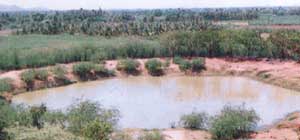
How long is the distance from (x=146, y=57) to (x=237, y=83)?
40.5 ft

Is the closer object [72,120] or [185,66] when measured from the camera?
[72,120]

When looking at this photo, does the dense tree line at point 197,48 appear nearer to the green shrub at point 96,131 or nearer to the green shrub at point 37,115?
the green shrub at point 37,115

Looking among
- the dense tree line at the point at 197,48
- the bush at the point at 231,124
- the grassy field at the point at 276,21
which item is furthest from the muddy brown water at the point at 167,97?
the grassy field at the point at 276,21

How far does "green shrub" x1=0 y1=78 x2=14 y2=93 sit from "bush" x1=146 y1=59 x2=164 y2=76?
13.8m

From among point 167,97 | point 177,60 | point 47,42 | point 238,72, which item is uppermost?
point 47,42

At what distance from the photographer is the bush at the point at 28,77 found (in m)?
41.9

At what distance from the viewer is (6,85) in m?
39.2

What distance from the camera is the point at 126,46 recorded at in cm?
5306

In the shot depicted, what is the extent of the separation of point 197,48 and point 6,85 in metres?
22.0

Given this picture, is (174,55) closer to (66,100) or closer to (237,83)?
(237,83)

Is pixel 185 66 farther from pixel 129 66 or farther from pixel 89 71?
pixel 89 71

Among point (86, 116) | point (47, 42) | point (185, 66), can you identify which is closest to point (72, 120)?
point (86, 116)

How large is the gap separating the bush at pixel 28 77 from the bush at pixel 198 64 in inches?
629

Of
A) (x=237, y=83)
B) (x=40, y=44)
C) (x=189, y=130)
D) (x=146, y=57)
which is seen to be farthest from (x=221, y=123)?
(x=40, y=44)
